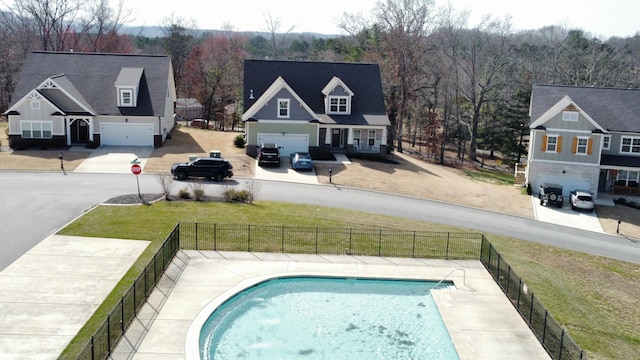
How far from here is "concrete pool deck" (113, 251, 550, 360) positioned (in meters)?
20.4

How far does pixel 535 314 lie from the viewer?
2253cm

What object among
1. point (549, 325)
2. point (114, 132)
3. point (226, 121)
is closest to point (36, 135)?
point (114, 132)

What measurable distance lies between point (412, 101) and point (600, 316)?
44.1m

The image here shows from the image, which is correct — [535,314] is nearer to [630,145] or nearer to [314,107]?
[630,145]

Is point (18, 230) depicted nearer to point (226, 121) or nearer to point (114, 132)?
point (114, 132)

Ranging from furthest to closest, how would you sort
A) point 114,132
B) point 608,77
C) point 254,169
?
point 608,77
point 114,132
point 254,169

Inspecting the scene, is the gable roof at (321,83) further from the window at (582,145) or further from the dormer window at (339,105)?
the window at (582,145)

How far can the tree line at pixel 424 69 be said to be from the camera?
65812 mm

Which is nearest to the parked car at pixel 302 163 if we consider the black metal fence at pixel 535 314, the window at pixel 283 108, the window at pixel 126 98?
the window at pixel 283 108

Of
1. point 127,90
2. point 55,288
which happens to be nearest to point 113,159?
point 127,90

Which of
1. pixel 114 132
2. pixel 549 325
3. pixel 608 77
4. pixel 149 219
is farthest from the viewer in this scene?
pixel 608 77

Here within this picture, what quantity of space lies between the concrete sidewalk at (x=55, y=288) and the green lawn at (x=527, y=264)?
60cm

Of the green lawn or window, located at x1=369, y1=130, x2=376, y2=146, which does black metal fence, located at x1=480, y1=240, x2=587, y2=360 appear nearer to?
the green lawn

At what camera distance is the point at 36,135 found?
49.3 metres
